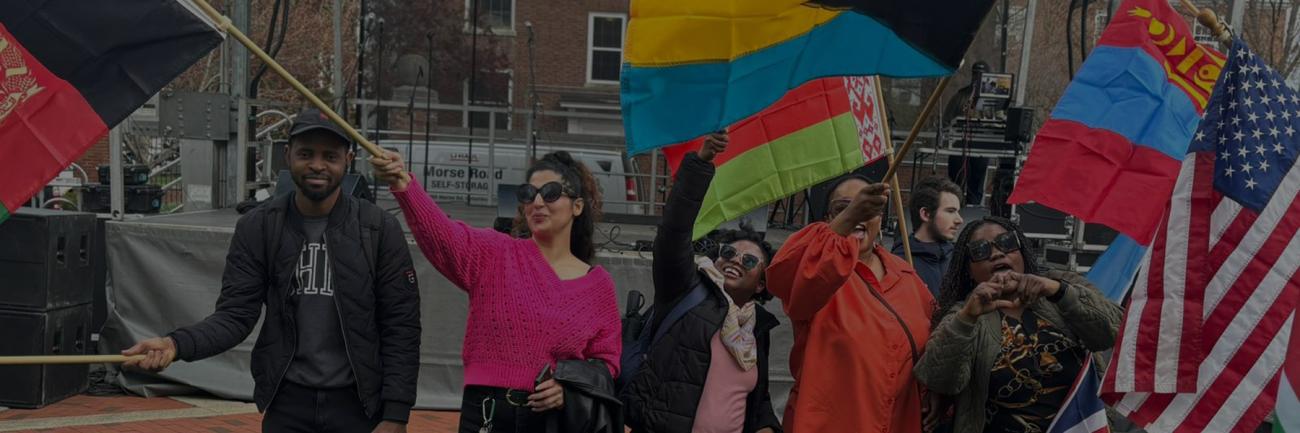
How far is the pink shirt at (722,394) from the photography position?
193 inches

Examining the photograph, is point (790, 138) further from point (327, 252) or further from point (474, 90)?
point (474, 90)

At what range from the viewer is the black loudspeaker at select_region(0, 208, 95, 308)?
28.0 feet

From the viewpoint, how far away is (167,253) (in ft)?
30.7

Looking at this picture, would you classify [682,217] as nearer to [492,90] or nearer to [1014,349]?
[1014,349]

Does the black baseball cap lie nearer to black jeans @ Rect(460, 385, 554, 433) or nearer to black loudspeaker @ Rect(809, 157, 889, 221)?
black jeans @ Rect(460, 385, 554, 433)

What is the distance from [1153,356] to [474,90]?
1237 cm

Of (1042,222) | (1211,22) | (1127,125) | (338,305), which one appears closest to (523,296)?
(338,305)

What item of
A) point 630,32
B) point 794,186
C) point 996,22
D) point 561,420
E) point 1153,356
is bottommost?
point 561,420

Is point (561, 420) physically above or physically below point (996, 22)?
below

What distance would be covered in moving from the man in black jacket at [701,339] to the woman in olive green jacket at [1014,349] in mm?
760

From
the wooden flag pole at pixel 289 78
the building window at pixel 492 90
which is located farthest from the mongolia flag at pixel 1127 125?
the building window at pixel 492 90

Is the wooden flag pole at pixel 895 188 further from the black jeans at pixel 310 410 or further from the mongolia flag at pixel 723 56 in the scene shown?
the black jeans at pixel 310 410

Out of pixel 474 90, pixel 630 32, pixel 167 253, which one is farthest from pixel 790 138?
pixel 474 90

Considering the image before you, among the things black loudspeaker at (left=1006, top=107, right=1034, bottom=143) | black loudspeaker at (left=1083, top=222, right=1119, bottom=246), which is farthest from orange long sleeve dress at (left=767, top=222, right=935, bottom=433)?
black loudspeaker at (left=1006, top=107, right=1034, bottom=143)
